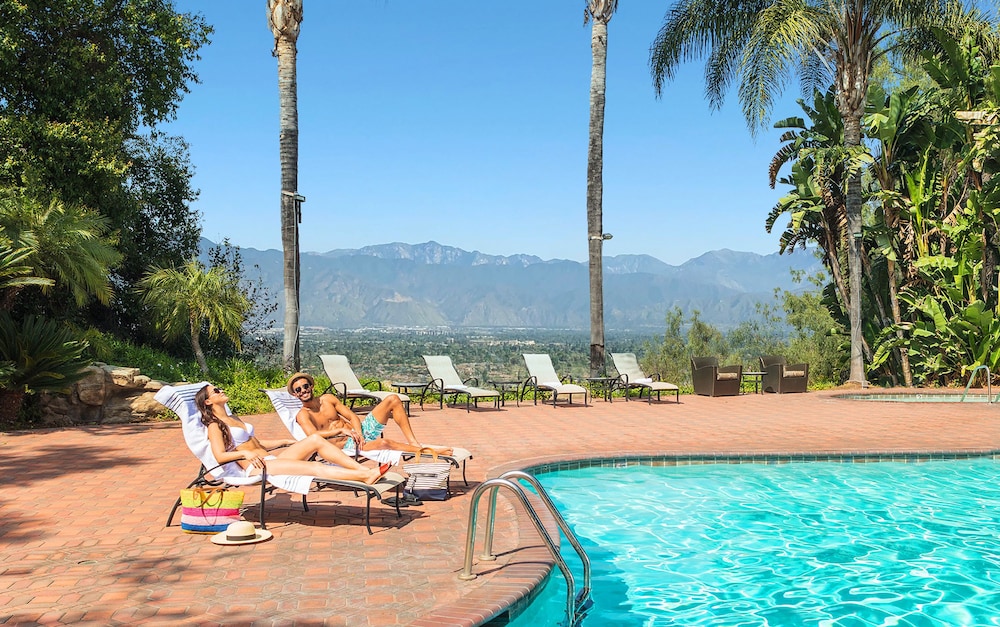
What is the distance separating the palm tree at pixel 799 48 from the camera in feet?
53.6

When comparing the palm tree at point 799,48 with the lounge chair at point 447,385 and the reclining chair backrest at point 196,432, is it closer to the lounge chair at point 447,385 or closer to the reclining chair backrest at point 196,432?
the lounge chair at point 447,385

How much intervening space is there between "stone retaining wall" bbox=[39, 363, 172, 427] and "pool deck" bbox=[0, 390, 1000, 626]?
58 cm

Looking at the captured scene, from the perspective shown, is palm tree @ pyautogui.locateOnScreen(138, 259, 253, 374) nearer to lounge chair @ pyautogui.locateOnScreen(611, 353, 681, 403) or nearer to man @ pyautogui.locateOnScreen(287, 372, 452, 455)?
lounge chair @ pyautogui.locateOnScreen(611, 353, 681, 403)

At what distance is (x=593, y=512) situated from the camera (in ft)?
24.1

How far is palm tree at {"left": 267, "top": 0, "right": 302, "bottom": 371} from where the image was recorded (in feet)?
47.6

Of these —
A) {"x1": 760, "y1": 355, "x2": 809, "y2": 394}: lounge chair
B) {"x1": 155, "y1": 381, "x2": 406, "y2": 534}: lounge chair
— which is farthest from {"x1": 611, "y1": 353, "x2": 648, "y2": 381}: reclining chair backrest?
{"x1": 155, "y1": 381, "x2": 406, "y2": 534}: lounge chair

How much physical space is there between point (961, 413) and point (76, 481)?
43.2 feet

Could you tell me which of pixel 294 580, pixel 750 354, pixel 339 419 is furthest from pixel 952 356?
pixel 750 354

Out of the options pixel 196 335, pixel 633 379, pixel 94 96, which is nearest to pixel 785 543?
pixel 633 379

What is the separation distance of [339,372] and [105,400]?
3412 mm

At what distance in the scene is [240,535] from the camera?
5250mm

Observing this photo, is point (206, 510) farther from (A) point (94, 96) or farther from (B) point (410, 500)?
(A) point (94, 96)

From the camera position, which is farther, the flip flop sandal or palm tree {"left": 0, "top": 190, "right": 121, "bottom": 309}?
palm tree {"left": 0, "top": 190, "right": 121, "bottom": 309}

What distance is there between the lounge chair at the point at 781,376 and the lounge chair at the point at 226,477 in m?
12.7
